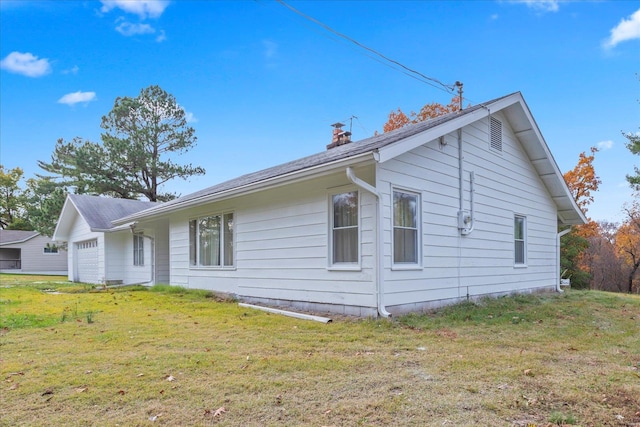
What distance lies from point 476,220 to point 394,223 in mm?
2847

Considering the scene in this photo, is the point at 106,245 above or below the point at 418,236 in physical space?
below

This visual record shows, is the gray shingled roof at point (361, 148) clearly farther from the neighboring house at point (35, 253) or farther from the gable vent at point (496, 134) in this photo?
the neighboring house at point (35, 253)

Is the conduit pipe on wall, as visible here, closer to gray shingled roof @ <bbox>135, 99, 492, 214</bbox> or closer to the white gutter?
gray shingled roof @ <bbox>135, 99, 492, 214</bbox>

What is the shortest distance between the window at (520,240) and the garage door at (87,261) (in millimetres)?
16197

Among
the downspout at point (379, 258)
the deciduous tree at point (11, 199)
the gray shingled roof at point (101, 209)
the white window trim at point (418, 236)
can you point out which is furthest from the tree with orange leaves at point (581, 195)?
the deciduous tree at point (11, 199)

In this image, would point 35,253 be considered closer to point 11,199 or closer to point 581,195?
point 11,199

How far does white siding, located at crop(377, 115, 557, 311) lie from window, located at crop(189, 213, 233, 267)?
477 centimetres

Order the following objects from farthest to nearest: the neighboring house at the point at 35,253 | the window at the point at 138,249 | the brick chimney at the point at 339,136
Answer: the neighboring house at the point at 35,253, the window at the point at 138,249, the brick chimney at the point at 339,136

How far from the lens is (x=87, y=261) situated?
19828 mm

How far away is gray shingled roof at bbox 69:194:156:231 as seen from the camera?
703 inches

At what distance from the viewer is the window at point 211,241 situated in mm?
10422

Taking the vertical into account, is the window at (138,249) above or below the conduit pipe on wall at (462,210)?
below

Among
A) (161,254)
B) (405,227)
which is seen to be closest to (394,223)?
(405,227)

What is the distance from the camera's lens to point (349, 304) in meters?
7.16
